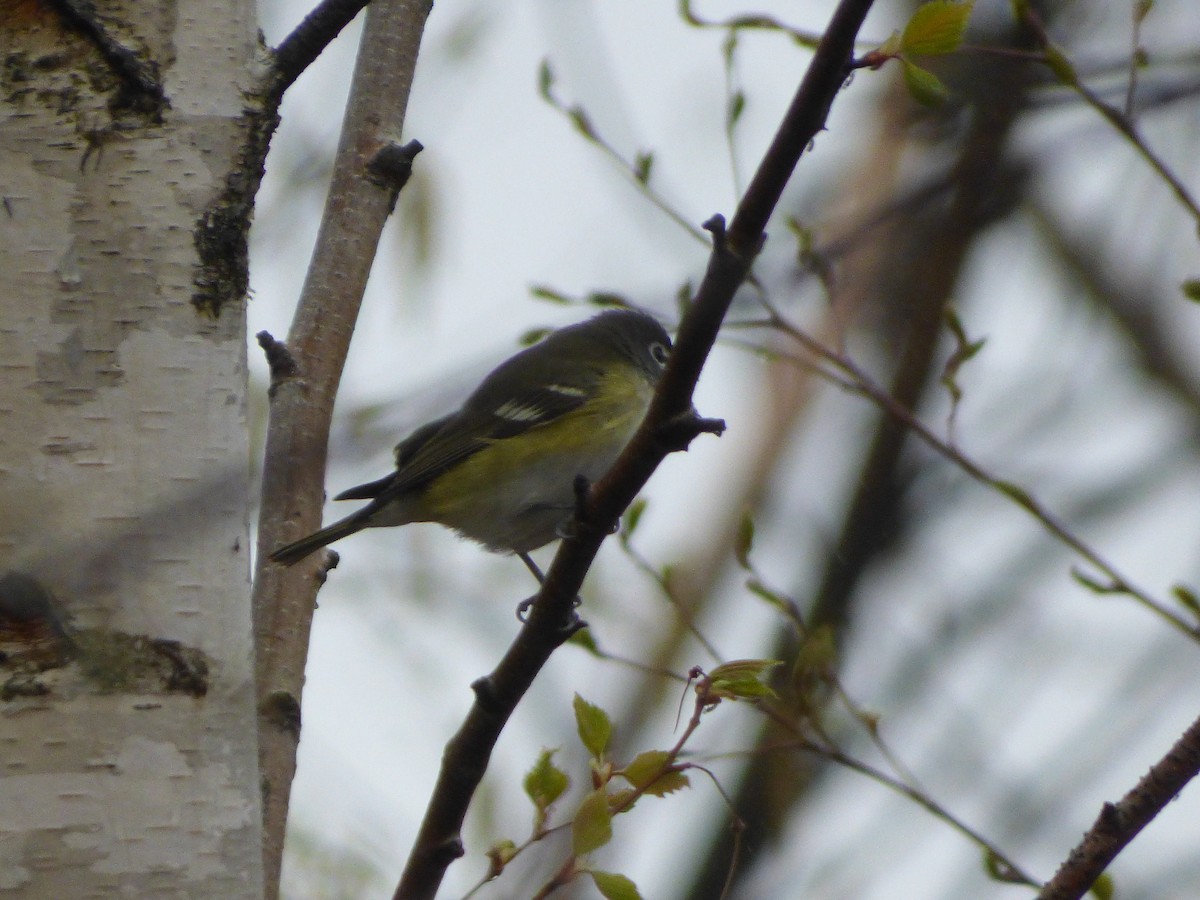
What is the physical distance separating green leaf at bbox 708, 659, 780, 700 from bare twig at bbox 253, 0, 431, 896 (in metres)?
0.80

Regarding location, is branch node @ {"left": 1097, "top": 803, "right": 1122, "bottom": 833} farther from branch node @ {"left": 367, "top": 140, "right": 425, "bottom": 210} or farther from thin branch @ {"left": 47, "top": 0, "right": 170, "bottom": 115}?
branch node @ {"left": 367, "top": 140, "right": 425, "bottom": 210}

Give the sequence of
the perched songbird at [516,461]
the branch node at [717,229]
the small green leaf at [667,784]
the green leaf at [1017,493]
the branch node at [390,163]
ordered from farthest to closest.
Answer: the perched songbird at [516,461], the branch node at [390,163], the green leaf at [1017,493], the small green leaf at [667,784], the branch node at [717,229]

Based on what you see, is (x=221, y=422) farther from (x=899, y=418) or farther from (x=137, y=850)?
(x=899, y=418)

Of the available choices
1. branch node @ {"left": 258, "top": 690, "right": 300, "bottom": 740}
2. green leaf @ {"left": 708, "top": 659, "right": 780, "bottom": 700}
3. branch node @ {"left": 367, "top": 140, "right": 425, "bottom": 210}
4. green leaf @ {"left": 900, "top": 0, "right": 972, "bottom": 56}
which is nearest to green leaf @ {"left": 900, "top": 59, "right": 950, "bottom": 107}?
green leaf @ {"left": 900, "top": 0, "right": 972, "bottom": 56}

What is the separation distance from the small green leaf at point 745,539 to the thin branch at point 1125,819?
4.03ft

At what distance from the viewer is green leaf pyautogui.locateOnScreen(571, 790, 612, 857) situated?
5.83 feet

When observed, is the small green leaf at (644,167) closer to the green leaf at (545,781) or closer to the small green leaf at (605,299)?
the small green leaf at (605,299)

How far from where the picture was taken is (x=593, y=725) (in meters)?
1.90

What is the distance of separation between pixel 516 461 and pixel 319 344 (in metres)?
1.56

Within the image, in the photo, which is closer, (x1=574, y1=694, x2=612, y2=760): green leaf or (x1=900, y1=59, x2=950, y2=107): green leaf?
(x1=900, y1=59, x2=950, y2=107): green leaf

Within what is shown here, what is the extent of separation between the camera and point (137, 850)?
1.54m

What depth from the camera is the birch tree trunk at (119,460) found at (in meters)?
1.54

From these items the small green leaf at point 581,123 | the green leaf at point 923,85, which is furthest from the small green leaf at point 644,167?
the green leaf at point 923,85

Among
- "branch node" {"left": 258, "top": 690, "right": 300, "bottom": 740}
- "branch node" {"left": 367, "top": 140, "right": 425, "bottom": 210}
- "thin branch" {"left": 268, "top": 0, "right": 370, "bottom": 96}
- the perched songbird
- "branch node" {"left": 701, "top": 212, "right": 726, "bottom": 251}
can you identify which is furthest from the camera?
the perched songbird
